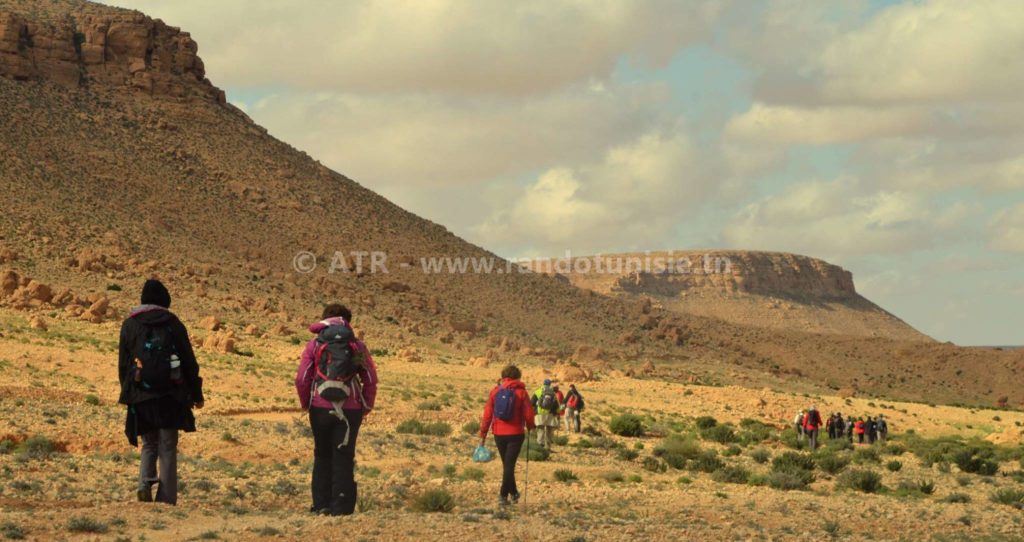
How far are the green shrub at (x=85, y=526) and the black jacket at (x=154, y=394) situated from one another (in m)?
1.10

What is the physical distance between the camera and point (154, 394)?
11.2 m

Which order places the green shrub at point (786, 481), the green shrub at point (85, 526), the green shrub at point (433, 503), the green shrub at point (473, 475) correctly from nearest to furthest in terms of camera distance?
the green shrub at point (85, 526), the green shrub at point (433, 503), the green shrub at point (473, 475), the green shrub at point (786, 481)

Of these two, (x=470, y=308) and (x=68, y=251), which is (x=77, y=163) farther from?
(x=470, y=308)

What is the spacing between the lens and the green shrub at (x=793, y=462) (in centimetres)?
2127

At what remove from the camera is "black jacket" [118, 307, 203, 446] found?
11188mm

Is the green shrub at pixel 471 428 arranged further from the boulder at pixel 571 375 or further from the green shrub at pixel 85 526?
the boulder at pixel 571 375

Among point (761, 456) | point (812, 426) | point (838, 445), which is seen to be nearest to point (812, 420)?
point (812, 426)

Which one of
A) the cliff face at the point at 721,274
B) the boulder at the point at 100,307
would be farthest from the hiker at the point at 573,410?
the cliff face at the point at 721,274

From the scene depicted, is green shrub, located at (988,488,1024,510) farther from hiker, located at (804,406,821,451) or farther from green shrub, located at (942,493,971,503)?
hiker, located at (804,406,821,451)

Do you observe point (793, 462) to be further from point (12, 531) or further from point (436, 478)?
point (12, 531)

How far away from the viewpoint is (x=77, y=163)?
6231 centimetres

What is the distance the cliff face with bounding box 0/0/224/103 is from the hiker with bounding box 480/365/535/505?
6093 cm

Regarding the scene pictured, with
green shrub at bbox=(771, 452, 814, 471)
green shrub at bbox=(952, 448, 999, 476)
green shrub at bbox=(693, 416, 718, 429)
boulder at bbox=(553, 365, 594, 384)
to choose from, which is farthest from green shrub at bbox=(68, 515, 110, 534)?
boulder at bbox=(553, 365, 594, 384)

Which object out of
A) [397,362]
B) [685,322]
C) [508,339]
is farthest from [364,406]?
[685,322]
